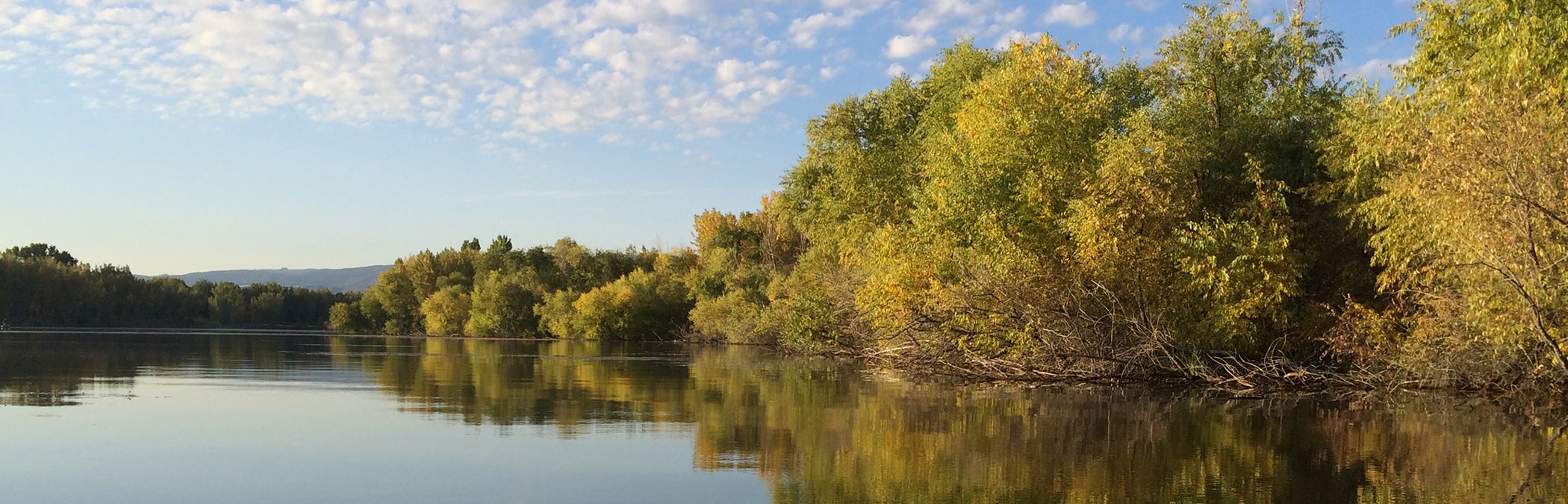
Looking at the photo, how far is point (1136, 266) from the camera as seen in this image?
83.7ft

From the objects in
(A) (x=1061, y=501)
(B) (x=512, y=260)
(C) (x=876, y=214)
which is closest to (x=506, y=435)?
(A) (x=1061, y=501)

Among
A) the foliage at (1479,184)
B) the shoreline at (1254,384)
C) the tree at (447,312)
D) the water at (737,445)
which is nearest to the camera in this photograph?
the water at (737,445)

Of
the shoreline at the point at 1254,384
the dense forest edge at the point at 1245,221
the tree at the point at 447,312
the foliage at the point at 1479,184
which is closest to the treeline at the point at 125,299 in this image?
the tree at the point at 447,312

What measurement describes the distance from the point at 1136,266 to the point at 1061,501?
1621 cm

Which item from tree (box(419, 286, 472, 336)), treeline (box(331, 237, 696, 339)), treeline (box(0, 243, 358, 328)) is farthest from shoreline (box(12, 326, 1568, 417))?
treeline (box(0, 243, 358, 328))

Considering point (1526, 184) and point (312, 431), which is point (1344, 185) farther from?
point (312, 431)

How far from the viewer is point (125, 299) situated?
112250 millimetres

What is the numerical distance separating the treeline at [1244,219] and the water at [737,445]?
5.19 ft

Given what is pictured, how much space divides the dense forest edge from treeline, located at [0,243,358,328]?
9358 cm

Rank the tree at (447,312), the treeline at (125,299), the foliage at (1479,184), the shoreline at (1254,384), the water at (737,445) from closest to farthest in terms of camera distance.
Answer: the water at (737,445) < the foliage at (1479,184) < the shoreline at (1254,384) < the tree at (447,312) < the treeline at (125,299)

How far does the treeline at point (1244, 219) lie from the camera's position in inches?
686

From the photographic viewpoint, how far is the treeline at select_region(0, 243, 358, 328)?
335 feet

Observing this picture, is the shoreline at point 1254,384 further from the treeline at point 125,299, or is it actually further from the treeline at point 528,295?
the treeline at point 125,299

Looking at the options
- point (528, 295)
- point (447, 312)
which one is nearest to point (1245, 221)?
point (528, 295)
